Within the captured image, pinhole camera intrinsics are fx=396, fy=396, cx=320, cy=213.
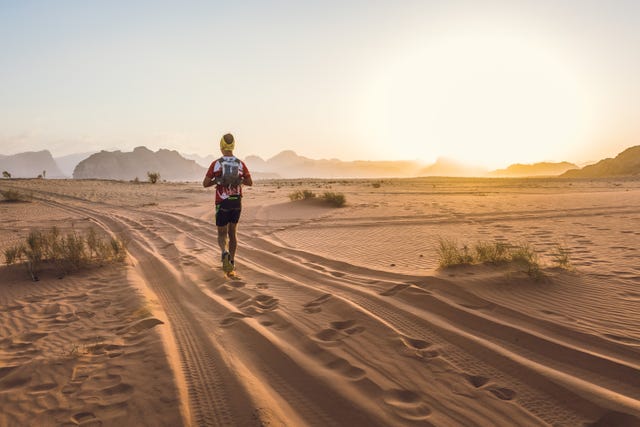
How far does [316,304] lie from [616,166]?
93.5 meters

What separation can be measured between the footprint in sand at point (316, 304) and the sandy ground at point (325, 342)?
0.05 meters

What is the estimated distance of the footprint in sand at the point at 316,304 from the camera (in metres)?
4.61

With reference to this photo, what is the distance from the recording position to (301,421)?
2.65 metres

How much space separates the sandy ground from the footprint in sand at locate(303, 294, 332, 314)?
0.05 meters

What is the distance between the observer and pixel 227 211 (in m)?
6.41

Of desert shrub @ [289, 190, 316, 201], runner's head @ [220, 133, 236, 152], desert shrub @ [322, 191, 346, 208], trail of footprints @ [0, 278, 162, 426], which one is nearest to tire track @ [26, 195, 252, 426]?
trail of footprints @ [0, 278, 162, 426]

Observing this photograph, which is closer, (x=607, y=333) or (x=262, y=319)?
(x=607, y=333)

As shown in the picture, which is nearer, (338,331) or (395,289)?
(338,331)

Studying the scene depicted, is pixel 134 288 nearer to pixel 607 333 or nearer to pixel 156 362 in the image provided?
pixel 156 362

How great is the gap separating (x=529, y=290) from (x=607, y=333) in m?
1.19

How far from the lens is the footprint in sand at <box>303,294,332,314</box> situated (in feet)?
15.1

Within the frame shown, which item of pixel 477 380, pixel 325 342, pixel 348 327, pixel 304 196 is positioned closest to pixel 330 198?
pixel 304 196

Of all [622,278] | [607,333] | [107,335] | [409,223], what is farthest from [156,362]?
[409,223]

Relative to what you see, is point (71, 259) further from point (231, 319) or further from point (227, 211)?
point (231, 319)
